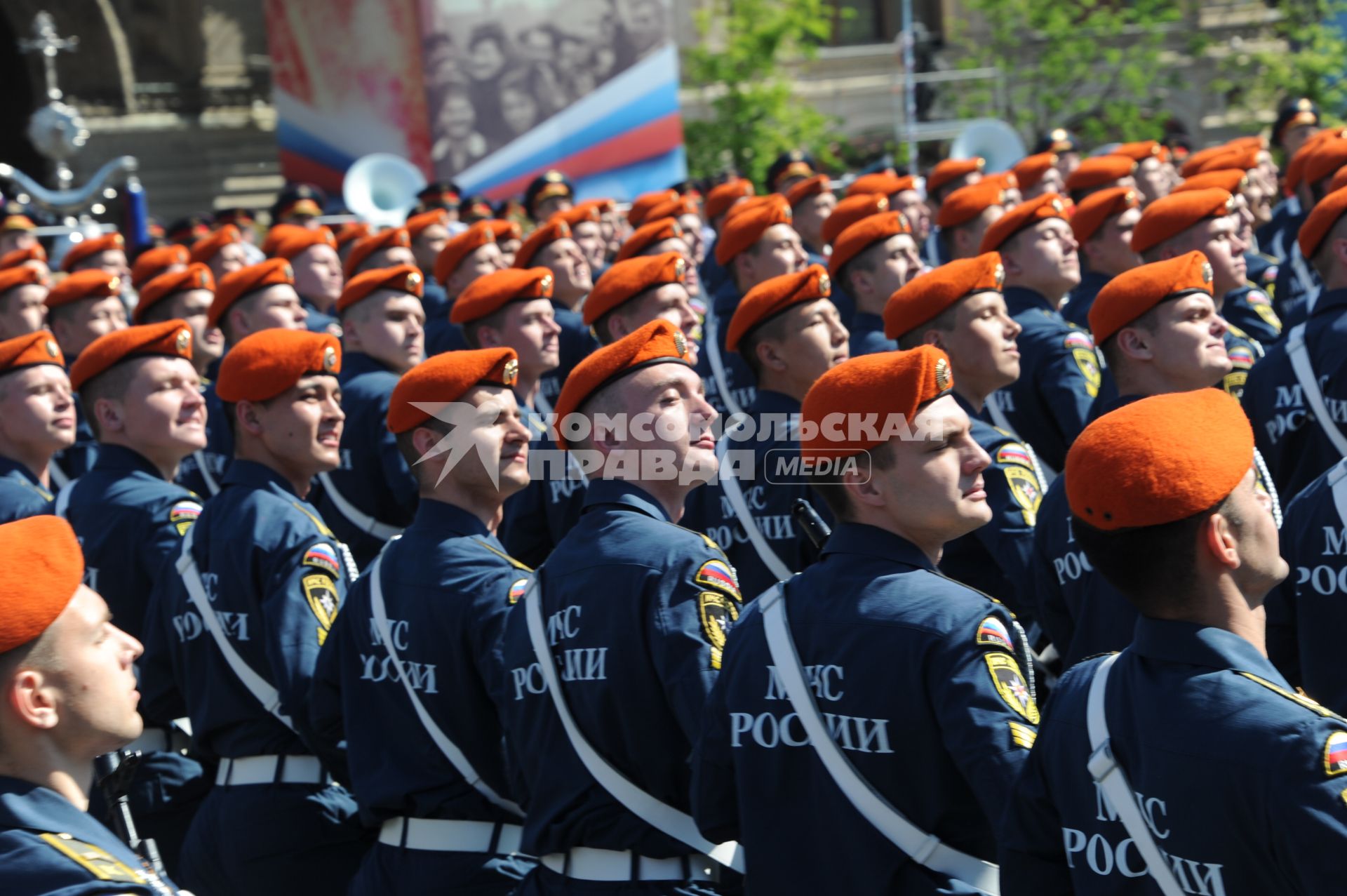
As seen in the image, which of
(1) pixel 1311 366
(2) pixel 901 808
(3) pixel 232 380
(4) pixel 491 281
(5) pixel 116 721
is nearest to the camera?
(5) pixel 116 721

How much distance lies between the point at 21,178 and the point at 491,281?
826cm

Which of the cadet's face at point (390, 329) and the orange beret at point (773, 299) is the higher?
the orange beret at point (773, 299)

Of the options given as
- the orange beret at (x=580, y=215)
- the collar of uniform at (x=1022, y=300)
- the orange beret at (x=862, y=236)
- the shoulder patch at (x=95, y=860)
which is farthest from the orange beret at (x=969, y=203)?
the shoulder patch at (x=95, y=860)

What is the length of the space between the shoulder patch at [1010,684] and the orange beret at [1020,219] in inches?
190

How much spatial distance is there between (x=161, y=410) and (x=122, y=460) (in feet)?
0.79

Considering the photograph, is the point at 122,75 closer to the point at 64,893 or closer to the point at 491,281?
the point at 491,281

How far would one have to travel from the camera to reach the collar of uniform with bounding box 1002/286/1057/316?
722 centimetres

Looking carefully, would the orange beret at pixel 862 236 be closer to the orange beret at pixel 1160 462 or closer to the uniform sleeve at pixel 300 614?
the uniform sleeve at pixel 300 614

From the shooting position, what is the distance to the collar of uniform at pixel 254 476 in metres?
5.03

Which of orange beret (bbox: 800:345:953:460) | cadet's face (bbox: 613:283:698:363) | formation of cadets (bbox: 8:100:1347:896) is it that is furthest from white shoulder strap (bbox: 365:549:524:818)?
cadet's face (bbox: 613:283:698:363)

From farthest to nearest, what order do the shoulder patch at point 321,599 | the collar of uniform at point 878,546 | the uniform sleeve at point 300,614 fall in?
the shoulder patch at point 321,599 < the uniform sleeve at point 300,614 < the collar of uniform at point 878,546

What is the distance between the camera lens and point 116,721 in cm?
289

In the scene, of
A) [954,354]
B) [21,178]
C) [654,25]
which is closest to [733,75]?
[654,25]

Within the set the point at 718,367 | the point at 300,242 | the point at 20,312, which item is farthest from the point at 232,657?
the point at 300,242
